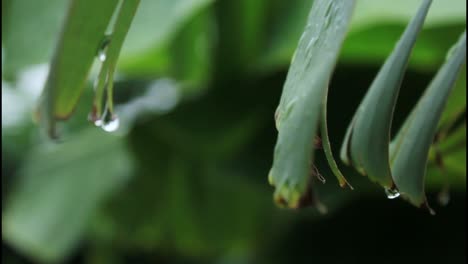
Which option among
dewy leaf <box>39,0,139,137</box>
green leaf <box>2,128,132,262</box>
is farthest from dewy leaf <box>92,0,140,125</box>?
green leaf <box>2,128,132,262</box>

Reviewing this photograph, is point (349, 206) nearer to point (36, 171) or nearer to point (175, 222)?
point (175, 222)

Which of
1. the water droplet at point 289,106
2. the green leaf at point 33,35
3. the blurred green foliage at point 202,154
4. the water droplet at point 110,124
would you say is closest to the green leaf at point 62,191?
the blurred green foliage at point 202,154

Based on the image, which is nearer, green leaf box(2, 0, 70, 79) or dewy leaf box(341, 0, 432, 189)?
dewy leaf box(341, 0, 432, 189)

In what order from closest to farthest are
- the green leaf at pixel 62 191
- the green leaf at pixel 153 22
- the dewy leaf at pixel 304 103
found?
the dewy leaf at pixel 304 103 → the green leaf at pixel 153 22 → the green leaf at pixel 62 191

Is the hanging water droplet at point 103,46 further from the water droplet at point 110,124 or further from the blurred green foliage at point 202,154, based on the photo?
the blurred green foliage at point 202,154

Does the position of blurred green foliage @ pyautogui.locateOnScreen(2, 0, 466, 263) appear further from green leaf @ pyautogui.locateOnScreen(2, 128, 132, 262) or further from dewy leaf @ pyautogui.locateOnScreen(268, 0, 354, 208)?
dewy leaf @ pyautogui.locateOnScreen(268, 0, 354, 208)

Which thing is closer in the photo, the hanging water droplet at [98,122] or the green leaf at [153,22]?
the hanging water droplet at [98,122]

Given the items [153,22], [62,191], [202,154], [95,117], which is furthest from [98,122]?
[62,191]
